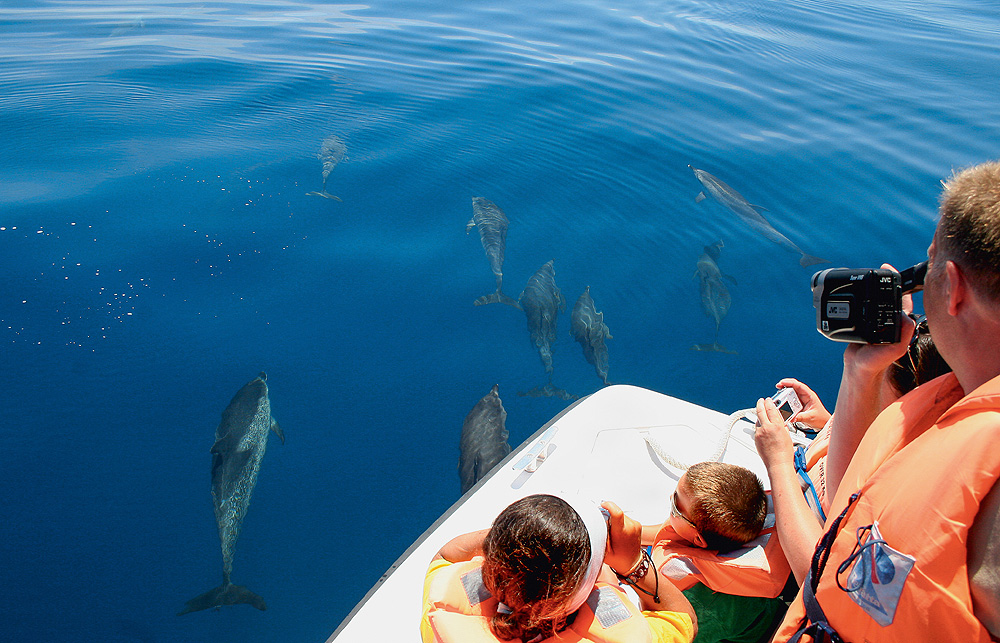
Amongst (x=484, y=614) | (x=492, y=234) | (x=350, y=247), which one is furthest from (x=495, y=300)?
(x=484, y=614)

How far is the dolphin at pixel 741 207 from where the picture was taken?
269 inches

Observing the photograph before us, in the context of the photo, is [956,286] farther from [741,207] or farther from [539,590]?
[741,207]

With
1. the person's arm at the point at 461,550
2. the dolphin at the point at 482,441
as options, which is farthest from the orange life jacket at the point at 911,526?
the dolphin at the point at 482,441

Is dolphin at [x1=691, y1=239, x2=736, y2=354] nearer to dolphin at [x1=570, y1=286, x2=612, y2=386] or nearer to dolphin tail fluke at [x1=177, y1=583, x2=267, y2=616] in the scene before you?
dolphin at [x1=570, y1=286, x2=612, y2=386]

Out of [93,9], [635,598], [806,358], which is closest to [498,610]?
[635,598]

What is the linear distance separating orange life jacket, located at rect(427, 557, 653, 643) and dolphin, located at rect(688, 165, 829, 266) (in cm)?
589

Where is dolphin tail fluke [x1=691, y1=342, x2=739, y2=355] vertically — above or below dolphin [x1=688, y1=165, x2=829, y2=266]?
below

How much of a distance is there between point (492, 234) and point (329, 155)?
270cm

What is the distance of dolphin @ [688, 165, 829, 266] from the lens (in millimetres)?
6834

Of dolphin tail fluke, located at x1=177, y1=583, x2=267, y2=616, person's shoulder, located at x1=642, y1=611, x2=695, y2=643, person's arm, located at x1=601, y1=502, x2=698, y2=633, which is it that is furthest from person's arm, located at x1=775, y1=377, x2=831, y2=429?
dolphin tail fluke, located at x1=177, y1=583, x2=267, y2=616

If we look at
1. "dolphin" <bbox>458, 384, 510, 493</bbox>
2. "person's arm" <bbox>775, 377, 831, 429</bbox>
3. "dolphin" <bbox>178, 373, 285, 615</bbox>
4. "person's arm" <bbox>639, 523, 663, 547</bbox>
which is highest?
"person's arm" <bbox>775, 377, 831, 429</bbox>

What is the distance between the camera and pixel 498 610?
175cm

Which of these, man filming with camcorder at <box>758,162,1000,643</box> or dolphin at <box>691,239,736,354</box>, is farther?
dolphin at <box>691,239,736,354</box>

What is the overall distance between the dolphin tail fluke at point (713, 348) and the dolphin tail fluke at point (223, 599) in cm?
422
